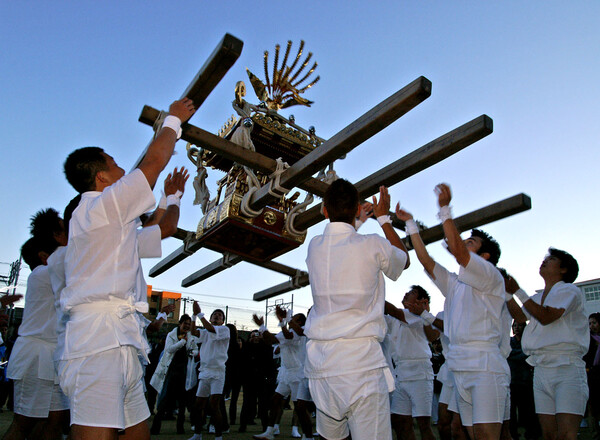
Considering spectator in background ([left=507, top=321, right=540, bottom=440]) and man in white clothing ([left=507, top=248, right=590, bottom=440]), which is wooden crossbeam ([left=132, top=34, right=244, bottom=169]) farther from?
spectator in background ([left=507, top=321, right=540, bottom=440])

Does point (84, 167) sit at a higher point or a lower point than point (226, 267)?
lower

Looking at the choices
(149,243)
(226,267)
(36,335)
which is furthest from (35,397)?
(226,267)

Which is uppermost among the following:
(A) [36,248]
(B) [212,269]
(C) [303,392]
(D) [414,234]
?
(B) [212,269]

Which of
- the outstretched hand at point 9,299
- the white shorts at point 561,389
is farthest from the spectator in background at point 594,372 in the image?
the outstretched hand at point 9,299

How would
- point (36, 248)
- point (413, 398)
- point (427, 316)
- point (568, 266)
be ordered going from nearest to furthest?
point (36, 248) → point (568, 266) → point (413, 398) → point (427, 316)

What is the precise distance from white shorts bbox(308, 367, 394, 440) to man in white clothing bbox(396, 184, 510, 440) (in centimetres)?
116

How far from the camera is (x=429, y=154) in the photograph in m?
4.24

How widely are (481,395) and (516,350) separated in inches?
266

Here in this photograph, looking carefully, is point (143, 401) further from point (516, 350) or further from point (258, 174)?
point (516, 350)

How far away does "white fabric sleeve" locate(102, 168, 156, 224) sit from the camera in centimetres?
243

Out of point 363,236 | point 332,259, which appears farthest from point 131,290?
point 363,236

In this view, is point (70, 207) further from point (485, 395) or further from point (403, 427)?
point (403, 427)

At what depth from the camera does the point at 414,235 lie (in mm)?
3773

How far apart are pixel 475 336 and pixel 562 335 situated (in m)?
1.31
